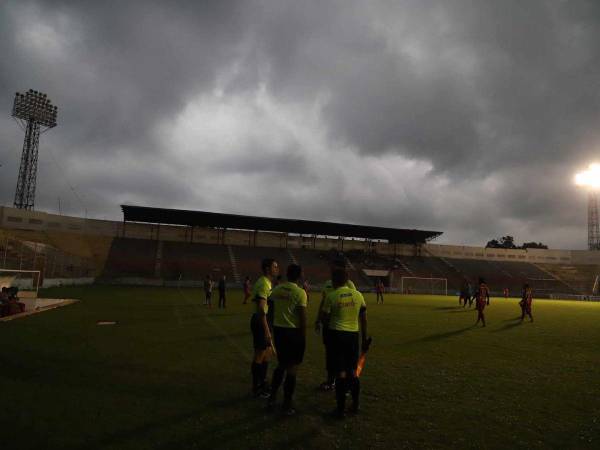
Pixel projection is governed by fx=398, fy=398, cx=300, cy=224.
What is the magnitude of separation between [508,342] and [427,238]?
65.6m

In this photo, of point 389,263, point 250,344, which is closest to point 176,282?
point 389,263

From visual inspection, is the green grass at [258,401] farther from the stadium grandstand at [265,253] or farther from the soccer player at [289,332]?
the stadium grandstand at [265,253]

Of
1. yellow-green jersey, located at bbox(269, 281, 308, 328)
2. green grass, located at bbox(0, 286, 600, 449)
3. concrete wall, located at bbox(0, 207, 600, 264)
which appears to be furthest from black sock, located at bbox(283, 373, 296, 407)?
concrete wall, located at bbox(0, 207, 600, 264)

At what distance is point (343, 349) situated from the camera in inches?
232

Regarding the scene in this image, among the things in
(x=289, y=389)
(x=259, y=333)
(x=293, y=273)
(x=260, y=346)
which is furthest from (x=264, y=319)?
(x=289, y=389)

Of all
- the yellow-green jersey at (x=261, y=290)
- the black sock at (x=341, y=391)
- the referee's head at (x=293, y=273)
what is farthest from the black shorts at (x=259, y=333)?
the black sock at (x=341, y=391)

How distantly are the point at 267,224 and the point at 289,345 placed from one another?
6189cm

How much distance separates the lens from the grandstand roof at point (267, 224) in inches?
2466

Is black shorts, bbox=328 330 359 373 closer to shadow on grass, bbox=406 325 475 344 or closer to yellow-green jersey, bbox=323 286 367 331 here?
yellow-green jersey, bbox=323 286 367 331

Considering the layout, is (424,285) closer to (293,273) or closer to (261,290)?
(261,290)

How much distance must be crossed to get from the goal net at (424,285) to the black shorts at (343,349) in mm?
53756

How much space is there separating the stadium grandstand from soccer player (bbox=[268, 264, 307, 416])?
43.8 m

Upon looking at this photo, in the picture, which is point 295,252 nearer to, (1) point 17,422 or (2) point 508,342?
(2) point 508,342

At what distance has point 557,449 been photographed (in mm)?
4812
